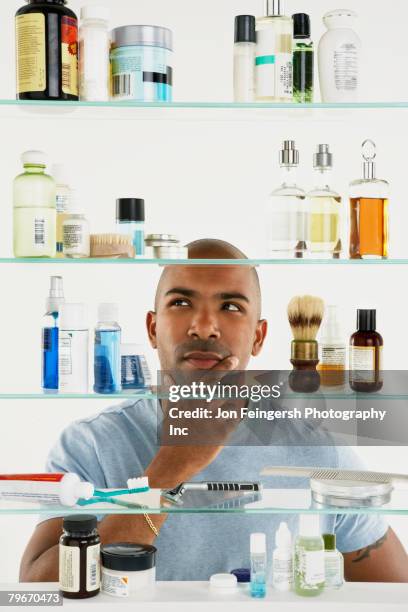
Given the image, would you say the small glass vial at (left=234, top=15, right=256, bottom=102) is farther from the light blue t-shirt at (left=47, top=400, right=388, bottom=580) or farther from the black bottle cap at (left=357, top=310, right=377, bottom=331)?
the light blue t-shirt at (left=47, top=400, right=388, bottom=580)

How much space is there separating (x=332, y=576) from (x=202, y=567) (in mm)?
329

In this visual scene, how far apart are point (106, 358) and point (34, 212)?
244 mm

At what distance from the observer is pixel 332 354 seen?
1.32 metres

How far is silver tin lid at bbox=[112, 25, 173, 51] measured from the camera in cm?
120

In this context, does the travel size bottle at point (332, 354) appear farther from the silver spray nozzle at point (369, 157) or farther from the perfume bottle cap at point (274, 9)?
the perfume bottle cap at point (274, 9)

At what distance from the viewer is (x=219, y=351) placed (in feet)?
4.75

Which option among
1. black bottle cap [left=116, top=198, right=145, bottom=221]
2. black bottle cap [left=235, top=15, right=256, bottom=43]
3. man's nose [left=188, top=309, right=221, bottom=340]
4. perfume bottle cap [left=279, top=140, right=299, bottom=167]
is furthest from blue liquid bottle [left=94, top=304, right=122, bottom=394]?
black bottle cap [left=235, top=15, right=256, bottom=43]

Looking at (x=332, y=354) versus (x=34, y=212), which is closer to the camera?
(x=34, y=212)

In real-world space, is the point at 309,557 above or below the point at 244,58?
below

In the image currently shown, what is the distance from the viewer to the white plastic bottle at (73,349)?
1.23m

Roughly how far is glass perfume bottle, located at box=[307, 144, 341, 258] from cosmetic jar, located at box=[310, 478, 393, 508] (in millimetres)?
364

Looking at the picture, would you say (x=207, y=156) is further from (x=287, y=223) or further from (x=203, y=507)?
(x=203, y=507)

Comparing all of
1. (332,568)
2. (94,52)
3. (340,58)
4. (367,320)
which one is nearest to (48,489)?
(332,568)

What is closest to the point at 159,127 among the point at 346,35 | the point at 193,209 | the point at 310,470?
the point at 193,209
